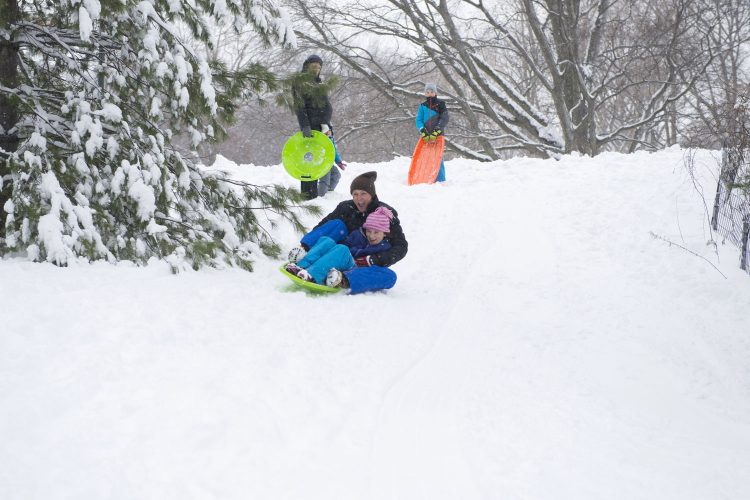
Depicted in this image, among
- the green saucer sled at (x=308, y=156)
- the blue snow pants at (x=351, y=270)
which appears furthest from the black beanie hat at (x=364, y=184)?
the green saucer sled at (x=308, y=156)

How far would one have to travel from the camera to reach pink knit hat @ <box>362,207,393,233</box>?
4673 mm

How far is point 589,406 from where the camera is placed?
3008 mm

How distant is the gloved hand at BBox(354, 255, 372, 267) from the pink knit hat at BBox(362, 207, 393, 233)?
24 centimetres

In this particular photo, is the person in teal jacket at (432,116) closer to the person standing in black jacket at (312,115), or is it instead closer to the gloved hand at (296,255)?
the person standing in black jacket at (312,115)

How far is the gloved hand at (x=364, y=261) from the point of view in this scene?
471cm

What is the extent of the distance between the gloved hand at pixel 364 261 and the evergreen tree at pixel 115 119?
0.90 meters

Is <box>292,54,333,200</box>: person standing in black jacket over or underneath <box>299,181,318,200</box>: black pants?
over

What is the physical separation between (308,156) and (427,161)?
2.61 m

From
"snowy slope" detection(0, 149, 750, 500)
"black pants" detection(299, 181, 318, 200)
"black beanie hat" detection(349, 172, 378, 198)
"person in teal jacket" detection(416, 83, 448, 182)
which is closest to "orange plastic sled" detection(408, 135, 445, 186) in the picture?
"person in teal jacket" detection(416, 83, 448, 182)

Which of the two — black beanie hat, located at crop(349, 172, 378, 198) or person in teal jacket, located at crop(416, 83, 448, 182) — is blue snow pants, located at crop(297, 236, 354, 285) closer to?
black beanie hat, located at crop(349, 172, 378, 198)

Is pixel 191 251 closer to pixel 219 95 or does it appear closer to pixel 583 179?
pixel 219 95

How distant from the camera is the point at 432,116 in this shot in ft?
31.2

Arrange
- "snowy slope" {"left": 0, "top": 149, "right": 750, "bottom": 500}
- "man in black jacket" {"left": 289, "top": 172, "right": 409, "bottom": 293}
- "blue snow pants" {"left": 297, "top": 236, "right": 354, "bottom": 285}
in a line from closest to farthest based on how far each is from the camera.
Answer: "snowy slope" {"left": 0, "top": 149, "right": 750, "bottom": 500}
"blue snow pants" {"left": 297, "top": 236, "right": 354, "bottom": 285}
"man in black jacket" {"left": 289, "top": 172, "right": 409, "bottom": 293}

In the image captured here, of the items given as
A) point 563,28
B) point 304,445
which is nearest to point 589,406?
point 304,445
